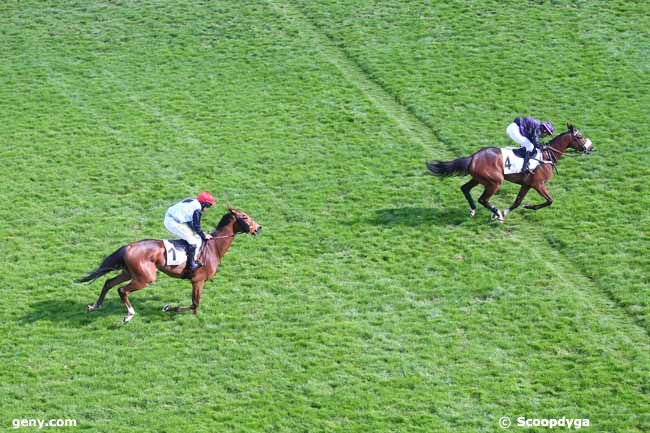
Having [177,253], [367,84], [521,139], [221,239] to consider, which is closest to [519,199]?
Result: [521,139]

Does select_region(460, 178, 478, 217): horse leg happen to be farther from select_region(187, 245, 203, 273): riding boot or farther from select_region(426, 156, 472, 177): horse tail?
select_region(187, 245, 203, 273): riding boot

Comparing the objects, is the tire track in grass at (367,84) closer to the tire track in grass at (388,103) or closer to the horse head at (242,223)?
the tire track in grass at (388,103)

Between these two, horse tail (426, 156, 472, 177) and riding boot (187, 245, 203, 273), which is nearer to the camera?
riding boot (187, 245, 203, 273)

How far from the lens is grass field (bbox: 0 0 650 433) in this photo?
16.1 meters

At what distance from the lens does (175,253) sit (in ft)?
56.5

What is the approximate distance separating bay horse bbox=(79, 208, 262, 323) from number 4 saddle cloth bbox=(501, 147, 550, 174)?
19.8 ft

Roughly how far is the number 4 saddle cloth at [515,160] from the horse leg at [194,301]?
712 cm

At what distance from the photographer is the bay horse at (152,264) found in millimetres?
17031

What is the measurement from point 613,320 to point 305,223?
23.4 feet

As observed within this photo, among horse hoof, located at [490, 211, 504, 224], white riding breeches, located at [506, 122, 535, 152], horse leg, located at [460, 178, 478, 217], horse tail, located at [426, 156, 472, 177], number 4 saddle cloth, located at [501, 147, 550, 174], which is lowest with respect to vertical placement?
horse hoof, located at [490, 211, 504, 224]

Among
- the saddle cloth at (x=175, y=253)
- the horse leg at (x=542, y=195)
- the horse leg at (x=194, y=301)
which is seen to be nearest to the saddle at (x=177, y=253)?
the saddle cloth at (x=175, y=253)

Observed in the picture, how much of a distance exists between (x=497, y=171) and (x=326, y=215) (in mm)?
3999

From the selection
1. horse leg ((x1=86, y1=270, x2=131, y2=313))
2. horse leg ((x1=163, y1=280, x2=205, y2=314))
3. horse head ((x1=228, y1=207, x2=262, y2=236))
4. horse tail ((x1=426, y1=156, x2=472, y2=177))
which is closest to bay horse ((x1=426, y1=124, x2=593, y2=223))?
horse tail ((x1=426, y1=156, x2=472, y2=177))

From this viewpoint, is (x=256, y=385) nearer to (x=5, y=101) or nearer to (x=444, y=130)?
(x=444, y=130)
